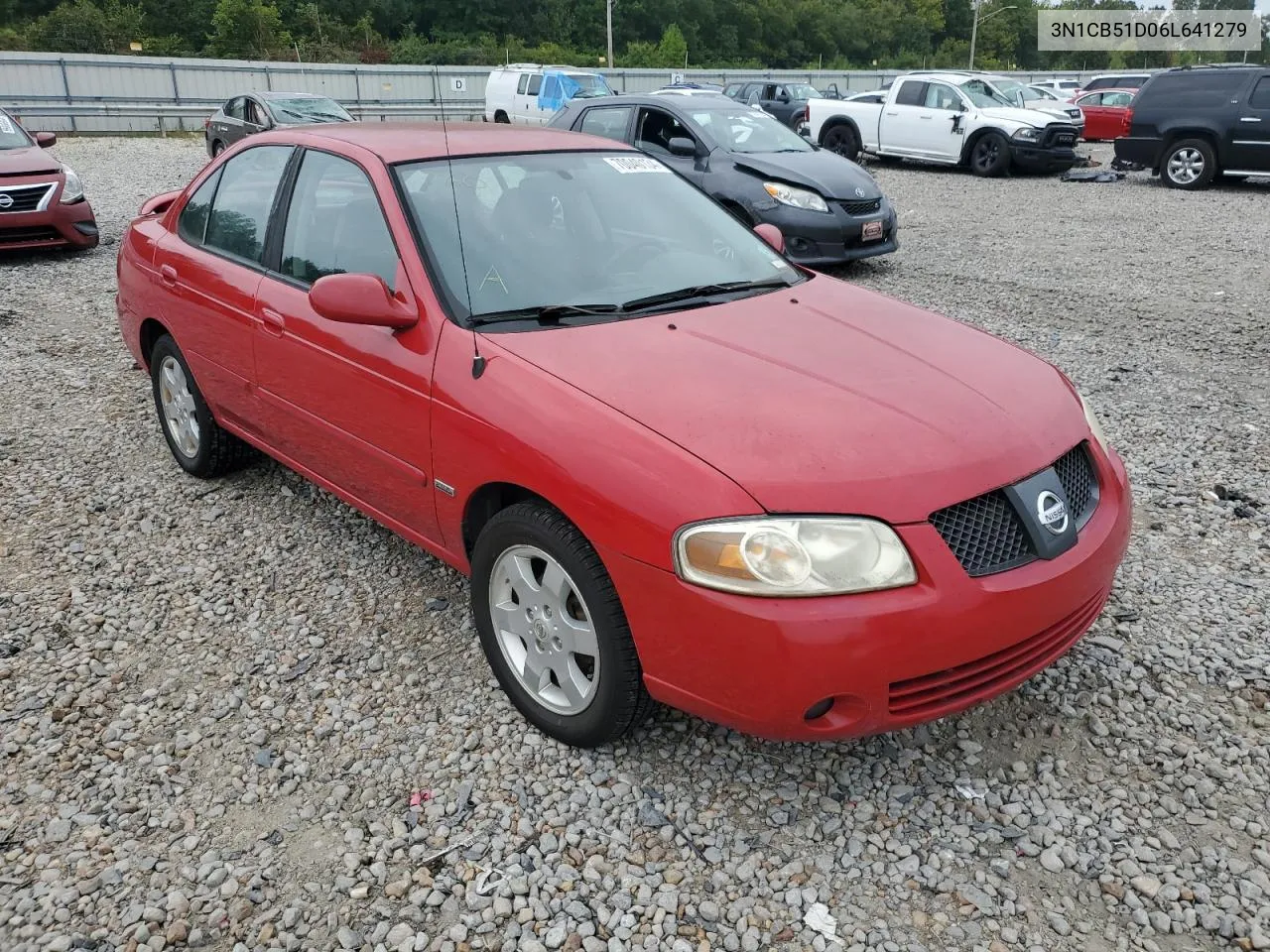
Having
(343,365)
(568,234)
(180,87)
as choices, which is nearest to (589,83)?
(180,87)

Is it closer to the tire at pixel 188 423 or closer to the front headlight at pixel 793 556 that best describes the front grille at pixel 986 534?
the front headlight at pixel 793 556

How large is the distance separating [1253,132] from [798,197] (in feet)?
29.8

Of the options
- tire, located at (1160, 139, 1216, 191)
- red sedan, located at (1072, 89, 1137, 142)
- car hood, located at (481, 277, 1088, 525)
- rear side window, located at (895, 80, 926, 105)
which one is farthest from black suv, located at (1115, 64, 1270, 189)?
car hood, located at (481, 277, 1088, 525)

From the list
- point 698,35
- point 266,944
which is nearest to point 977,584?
point 266,944

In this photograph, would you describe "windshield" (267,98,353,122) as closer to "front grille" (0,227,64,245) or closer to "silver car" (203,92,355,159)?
"silver car" (203,92,355,159)

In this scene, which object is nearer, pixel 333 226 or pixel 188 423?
pixel 333 226

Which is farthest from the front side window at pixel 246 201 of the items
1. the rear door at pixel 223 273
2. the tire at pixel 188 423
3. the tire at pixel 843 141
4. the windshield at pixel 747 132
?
the tire at pixel 843 141

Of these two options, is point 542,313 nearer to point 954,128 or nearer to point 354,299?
point 354,299

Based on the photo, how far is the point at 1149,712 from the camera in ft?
9.95

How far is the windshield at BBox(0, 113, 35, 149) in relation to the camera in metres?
10.3

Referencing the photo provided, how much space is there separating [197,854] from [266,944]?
0.39 meters

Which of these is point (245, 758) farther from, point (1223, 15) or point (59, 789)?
point (1223, 15)

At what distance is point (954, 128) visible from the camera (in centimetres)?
1691

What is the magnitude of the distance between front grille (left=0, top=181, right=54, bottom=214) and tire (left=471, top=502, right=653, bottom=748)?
9.18 metres
